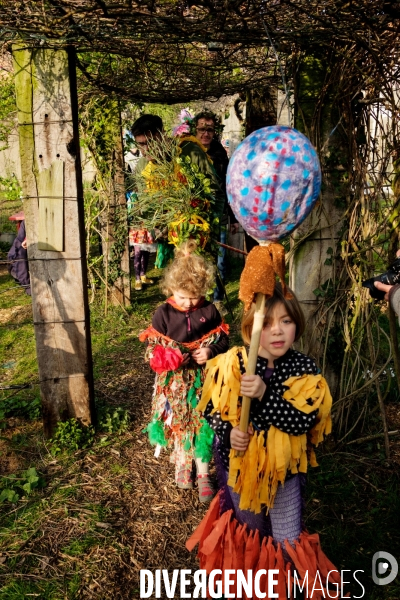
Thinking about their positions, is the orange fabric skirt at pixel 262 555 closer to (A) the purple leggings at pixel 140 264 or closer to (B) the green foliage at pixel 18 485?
(B) the green foliage at pixel 18 485

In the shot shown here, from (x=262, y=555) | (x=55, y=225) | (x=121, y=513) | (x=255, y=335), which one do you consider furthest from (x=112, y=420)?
(x=255, y=335)

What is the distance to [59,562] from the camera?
2564 millimetres

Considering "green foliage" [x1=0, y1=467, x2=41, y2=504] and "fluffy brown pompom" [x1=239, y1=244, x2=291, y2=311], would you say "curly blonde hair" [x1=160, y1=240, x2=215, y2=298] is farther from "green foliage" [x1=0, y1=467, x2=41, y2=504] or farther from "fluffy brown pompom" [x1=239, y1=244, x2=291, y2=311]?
"green foliage" [x1=0, y1=467, x2=41, y2=504]

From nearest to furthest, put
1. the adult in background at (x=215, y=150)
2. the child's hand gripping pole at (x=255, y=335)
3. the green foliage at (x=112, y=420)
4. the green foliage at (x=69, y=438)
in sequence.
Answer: the child's hand gripping pole at (x=255, y=335)
the green foliage at (x=69, y=438)
the green foliage at (x=112, y=420)
the adult in background at (x=215, y=150)

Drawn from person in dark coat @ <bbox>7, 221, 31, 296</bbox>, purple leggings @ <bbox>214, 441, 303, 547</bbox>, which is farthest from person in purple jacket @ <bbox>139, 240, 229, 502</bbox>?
person in dark coat @ <bbox>7, 221, 31, 296</bbox>

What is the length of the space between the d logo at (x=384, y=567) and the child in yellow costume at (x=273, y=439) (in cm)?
37

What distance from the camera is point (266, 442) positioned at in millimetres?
1985

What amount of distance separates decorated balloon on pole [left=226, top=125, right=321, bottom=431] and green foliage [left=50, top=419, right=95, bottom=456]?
6.70ft

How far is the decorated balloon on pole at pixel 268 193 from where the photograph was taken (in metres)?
1.65

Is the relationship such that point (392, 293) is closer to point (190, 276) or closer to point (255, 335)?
point (255, 335)

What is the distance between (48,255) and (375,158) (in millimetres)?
2081

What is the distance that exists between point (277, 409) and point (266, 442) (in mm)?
144

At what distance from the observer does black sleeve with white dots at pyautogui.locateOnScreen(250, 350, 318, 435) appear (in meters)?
1.95

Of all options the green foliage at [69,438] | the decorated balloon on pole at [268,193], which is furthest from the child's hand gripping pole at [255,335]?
the green foliage at [69,438]
